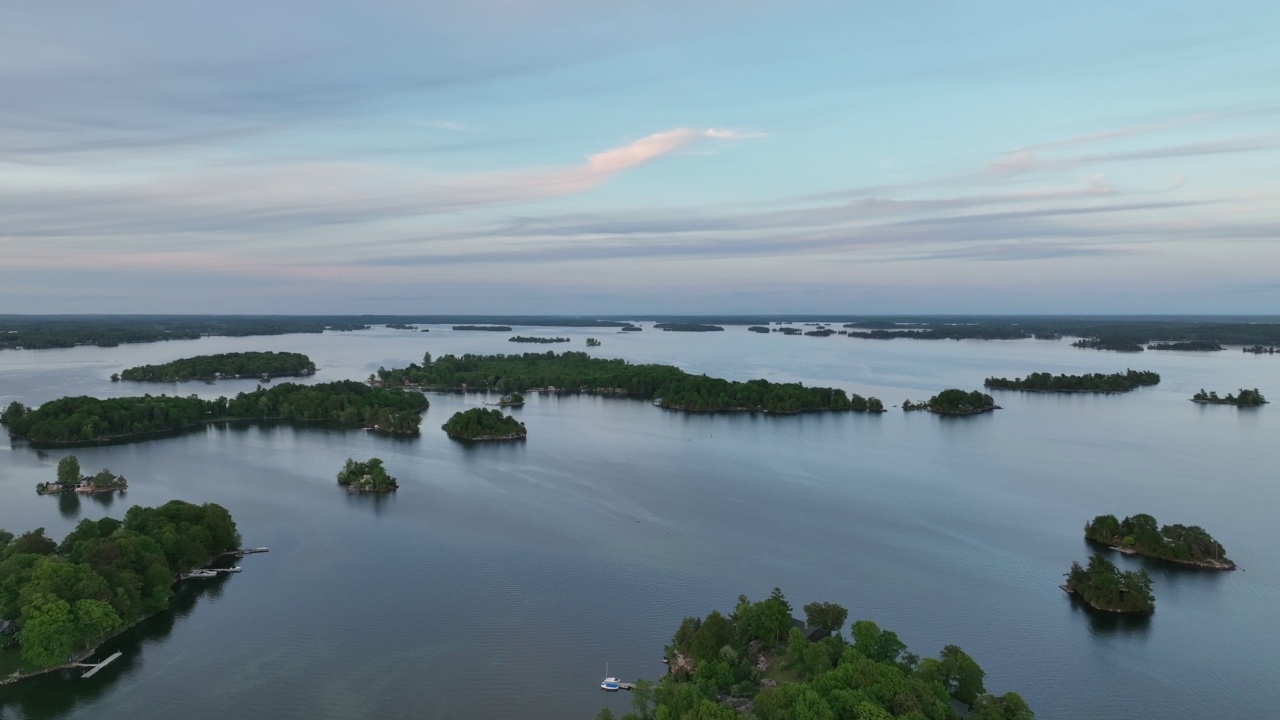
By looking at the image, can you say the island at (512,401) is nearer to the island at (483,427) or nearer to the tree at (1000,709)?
the island at (483,427)

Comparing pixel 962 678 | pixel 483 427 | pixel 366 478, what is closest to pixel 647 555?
pixel 962 678

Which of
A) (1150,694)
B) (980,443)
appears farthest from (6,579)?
(980,443)

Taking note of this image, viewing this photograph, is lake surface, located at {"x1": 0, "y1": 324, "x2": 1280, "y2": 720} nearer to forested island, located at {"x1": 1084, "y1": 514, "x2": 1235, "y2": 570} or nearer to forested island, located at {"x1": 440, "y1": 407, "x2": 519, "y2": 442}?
forested island, located at {"x1": 1084, "y1": 514, "x2": 1235, "y2": 570}

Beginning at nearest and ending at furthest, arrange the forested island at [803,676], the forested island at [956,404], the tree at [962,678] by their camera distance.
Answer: the forested island at [803,676]
the tree at [962,678]
the forested island at [956,404]

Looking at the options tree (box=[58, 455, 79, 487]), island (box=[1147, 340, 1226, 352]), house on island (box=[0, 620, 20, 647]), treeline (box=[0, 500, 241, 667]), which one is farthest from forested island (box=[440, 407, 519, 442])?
island (box=[1147, 340, 1226, 352])

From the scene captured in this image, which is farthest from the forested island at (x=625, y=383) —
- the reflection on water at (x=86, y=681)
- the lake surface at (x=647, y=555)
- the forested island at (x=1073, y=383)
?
the reflection on water at (x=86, y=681)

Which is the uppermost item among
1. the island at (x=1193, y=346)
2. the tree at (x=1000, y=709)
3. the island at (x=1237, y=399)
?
the island at (x=1193, y=346)

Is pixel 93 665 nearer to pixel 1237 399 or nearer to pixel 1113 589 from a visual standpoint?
pixel 1113 589
